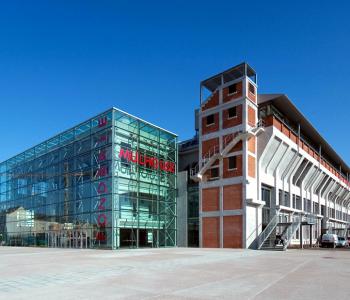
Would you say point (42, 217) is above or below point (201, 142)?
below

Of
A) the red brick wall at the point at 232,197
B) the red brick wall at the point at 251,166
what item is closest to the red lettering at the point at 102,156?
the red brick wall at the point at 232,197

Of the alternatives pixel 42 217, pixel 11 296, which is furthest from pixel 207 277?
pixel 42 217

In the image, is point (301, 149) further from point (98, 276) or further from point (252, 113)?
point (98, 276)

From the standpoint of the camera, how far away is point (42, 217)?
4197 centimetres

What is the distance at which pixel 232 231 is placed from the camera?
3472 centimetres

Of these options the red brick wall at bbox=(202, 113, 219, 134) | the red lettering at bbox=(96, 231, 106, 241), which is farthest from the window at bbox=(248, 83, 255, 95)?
the red lettering at bbox=(96, 231, 106, 241)

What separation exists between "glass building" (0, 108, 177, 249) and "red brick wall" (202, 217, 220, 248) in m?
3.80

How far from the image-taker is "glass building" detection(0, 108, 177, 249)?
109 feet

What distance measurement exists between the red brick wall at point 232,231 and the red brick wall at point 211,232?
93 centimetres

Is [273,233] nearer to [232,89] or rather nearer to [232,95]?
[232,95]

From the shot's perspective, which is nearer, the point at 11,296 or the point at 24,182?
the point at 11,296

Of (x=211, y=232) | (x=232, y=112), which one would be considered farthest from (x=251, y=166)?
(x=211, y=232)

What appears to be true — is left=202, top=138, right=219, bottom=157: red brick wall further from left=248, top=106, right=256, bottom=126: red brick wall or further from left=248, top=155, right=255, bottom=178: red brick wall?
left=248, top=155, right=255, bottom=178: red brick wall

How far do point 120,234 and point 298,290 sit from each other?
2455 cm
